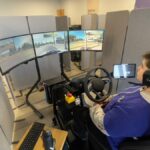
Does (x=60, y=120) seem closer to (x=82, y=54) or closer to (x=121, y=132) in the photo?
(x=121, y=132)

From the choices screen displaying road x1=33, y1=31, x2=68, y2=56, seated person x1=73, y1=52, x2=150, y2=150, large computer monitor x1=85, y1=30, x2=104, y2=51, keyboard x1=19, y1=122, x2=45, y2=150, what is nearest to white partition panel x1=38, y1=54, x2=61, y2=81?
screen displaying road x1=33, y1=31, x2=68, y2=56

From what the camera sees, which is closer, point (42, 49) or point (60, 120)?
point (60, 120)

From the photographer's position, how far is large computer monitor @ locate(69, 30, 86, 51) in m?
2.70

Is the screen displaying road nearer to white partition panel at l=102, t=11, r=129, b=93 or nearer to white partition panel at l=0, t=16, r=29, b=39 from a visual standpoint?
white partition panel at l=0, t=16, r=29, b=39

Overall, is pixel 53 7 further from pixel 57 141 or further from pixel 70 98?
pixel 57 141

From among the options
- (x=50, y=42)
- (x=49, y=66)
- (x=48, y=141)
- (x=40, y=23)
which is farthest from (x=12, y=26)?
(x=48, y=141)

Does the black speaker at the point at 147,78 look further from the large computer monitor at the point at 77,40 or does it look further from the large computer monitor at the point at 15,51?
the large computer monitor at the point at 77,40

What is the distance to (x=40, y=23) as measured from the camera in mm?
2852

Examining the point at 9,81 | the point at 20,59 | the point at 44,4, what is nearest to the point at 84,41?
the point at 20,59

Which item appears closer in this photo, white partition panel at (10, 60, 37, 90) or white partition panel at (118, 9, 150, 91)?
white partition panel at (118, 9, 150, 91)

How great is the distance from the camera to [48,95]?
2.39 meters

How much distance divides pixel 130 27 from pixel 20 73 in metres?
2.17

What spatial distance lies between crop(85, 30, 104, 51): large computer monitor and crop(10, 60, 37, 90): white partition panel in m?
1.22

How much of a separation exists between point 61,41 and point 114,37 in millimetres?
951
